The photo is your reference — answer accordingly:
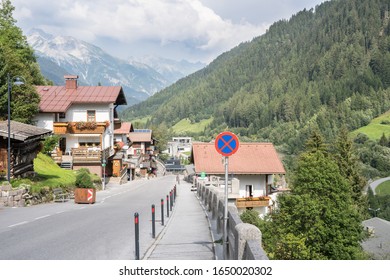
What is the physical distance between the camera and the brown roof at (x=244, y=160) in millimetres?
44188

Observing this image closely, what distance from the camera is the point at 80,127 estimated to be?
155 feet

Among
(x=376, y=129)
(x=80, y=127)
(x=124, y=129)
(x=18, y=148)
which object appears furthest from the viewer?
(x=376, y=129)

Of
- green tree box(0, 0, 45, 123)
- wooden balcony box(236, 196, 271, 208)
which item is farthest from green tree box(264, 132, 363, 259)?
green tree box(0, 0, 45, 123)

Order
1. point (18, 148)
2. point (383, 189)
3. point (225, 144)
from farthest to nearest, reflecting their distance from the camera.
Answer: point (383, 189)
point (18, 148)
point (225, 144)

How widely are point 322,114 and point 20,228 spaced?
7586 inches

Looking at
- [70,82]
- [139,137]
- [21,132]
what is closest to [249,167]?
[70,82]

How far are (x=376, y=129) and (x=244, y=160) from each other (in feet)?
454

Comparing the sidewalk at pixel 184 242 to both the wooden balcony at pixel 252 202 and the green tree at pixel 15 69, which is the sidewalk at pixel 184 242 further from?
the wooden balcony at pixel 252 202

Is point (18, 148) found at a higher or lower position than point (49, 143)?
lower

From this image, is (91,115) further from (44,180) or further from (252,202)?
(44,180)

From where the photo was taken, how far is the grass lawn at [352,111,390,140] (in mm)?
161125

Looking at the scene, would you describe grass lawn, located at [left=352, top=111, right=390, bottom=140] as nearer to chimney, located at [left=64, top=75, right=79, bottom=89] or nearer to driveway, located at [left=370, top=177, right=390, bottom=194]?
driveway, located at [left=370, top=177, right=390, bottom=194]

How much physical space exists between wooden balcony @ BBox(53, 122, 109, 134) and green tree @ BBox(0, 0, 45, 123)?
3.24 meters
